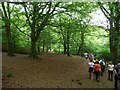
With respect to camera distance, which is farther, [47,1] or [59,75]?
[47,1]

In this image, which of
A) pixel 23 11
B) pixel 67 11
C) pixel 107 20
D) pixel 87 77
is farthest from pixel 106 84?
pixel 107 20

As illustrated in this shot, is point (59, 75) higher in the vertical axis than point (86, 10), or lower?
lower

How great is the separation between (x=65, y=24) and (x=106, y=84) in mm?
8567

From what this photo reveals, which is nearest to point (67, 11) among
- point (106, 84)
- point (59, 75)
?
point (59, 75)

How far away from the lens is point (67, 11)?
24094 millimetres

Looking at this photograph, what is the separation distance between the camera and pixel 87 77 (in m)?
21.6

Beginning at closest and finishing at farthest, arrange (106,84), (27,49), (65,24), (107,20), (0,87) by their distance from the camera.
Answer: (0,87)
(106,84)
(65,24)
(107,20)
(27,49)

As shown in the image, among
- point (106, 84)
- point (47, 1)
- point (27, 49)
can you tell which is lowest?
point (106, 84)

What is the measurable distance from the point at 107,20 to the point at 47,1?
11.7m

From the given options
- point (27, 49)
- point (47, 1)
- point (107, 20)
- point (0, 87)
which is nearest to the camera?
point (0, 87)

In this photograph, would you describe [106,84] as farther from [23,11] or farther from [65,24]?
[23,11]

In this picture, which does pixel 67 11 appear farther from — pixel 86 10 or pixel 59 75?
pixel 59 75

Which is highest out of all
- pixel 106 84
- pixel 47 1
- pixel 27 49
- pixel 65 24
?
pixel 47 1

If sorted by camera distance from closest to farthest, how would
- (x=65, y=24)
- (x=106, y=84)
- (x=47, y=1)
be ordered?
(x=106, y=84)
(x=47, y=1)
(x=65, y=24)
